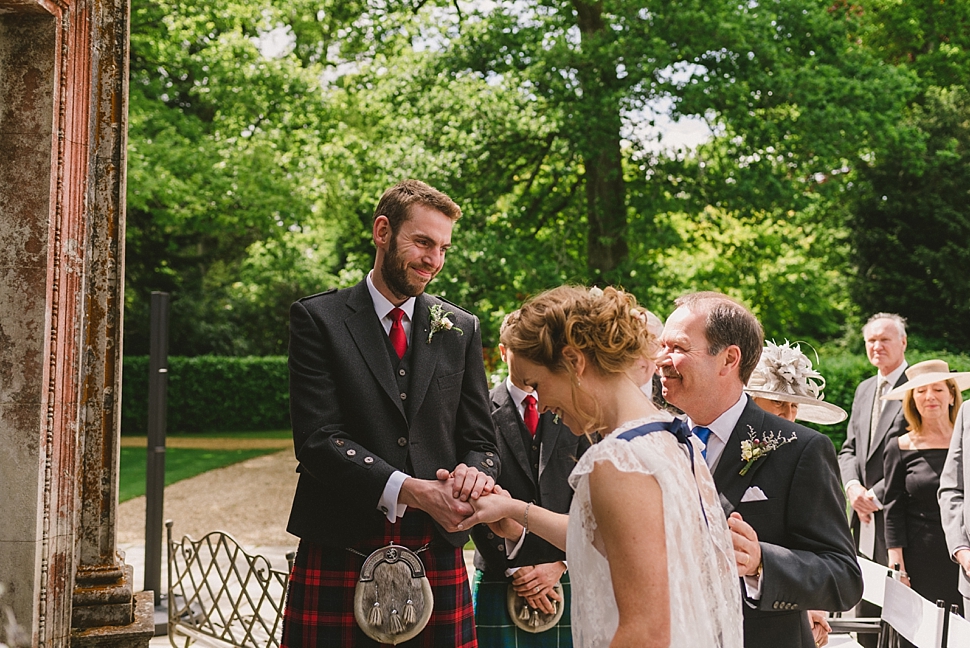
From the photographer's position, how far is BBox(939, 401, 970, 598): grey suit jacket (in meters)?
4.52

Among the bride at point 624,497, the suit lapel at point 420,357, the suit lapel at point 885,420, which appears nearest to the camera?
the bride at point 624,497

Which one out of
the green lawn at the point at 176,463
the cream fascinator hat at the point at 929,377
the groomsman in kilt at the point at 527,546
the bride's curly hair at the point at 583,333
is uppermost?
the bride's curly hair at the point at 583,333

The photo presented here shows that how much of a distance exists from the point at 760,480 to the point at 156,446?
555cm

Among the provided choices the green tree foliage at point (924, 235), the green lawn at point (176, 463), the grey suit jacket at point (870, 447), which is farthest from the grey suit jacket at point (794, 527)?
the green tree foliage at point (924, 235)

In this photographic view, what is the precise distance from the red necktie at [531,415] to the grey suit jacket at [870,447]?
113 inches

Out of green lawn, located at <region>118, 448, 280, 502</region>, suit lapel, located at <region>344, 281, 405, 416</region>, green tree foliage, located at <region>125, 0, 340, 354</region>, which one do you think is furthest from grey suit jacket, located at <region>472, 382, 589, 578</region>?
green tree foliage, located at <region>125, 0, 340, 354</region>

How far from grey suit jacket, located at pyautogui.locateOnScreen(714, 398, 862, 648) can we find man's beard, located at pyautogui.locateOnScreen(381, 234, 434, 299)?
1.18m

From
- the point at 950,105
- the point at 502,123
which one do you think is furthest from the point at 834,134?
the point at 950,105

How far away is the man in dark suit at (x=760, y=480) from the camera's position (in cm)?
235

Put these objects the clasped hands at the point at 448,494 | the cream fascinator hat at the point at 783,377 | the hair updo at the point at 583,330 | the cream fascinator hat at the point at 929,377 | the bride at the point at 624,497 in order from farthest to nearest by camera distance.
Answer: the cream fascinator hat at the point at 929,377, the cream fascinator hat at the point at 783,377, the clasped hands at the point at 448,494, the hair updo at the point at 583,330, the bride at the point at 624,497

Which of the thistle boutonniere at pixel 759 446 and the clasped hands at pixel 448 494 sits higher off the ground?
the thistle boutonniere at pixel 759 446

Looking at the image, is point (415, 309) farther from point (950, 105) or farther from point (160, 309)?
point (950, 105)

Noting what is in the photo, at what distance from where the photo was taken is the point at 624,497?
1829 millimetres

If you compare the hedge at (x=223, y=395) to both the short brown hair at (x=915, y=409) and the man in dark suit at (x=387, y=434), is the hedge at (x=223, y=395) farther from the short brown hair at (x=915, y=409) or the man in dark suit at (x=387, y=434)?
the man in dark suit at (x=387, y=434)
